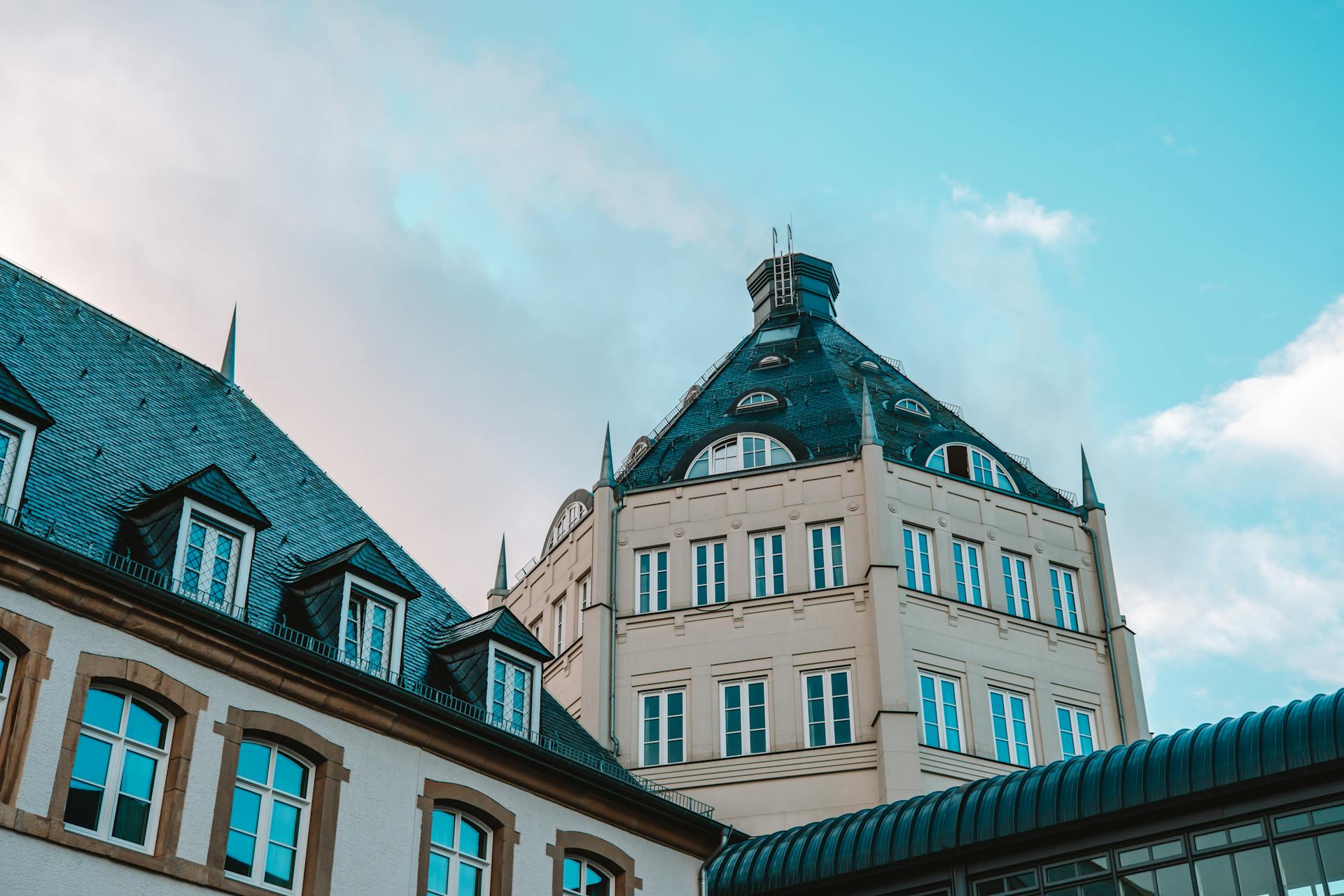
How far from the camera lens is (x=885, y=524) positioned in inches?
1662

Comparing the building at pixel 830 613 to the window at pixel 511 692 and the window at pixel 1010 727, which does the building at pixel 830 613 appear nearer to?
the window at pixel 1010 727

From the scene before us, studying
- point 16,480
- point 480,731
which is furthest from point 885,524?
point 16,480

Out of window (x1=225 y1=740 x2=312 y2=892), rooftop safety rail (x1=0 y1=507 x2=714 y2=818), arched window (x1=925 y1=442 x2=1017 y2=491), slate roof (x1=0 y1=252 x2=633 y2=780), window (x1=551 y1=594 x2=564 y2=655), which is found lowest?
window (x1=225 y1=740 x2=312 y2=892)

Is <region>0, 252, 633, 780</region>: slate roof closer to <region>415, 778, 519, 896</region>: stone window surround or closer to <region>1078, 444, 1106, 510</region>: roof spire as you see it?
<region>415, 778, 519, 896</region>: stone window surround

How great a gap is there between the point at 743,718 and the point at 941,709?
5.09 m

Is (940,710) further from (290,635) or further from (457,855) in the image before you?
(290,635)

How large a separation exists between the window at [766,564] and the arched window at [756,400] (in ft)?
18.2

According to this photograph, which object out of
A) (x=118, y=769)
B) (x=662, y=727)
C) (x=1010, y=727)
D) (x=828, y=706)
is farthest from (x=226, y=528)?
(x=1010, y=727)

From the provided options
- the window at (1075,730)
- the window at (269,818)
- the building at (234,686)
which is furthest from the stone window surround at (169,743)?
the window at (1075,730)

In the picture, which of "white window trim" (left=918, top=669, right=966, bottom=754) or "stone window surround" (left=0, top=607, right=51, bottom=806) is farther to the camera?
"white window trim" (left=918, top=669, right=966, bottom=754)

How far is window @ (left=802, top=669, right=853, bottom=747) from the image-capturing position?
132 feet

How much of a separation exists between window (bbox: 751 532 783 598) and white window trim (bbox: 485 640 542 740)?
1660 cm

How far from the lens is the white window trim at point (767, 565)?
42375 millimetres

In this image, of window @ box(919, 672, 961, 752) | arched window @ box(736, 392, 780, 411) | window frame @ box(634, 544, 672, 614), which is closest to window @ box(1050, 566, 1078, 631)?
window @ box(919, 672, 961, 752)
